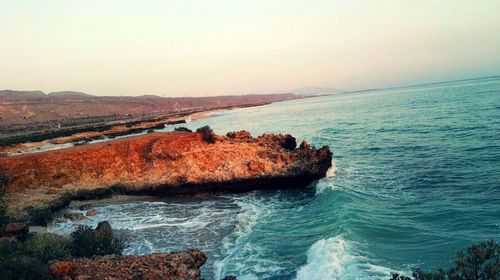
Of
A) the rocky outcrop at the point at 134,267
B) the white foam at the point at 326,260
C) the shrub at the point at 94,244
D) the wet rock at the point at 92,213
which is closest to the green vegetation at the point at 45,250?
the shrub at the point at 94,244

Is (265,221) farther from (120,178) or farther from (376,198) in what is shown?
(120,178)

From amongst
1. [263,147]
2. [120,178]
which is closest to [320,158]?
[263,147]

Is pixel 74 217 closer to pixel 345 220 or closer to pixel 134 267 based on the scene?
pixel 134 267

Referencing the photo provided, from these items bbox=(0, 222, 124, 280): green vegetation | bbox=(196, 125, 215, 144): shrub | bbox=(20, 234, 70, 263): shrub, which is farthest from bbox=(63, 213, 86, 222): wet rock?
bbox=(196, 125, 215, 144): shrub

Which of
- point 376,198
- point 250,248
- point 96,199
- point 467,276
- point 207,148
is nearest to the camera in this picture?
point 467,276

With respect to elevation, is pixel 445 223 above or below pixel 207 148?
below

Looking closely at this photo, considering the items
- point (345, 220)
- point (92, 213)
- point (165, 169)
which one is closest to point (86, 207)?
point (92, 213)

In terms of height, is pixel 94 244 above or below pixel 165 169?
below

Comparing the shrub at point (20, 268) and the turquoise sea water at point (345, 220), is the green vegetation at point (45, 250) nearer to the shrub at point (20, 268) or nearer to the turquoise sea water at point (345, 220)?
the shrub at point (20, 268)
